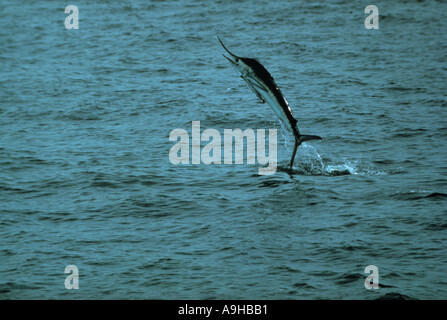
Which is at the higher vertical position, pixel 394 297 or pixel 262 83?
pixel 262 83

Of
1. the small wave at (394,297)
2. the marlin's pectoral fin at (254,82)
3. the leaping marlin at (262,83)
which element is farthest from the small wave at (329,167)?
the small wave at (394,297)

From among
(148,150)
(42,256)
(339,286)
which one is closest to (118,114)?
(148,150)

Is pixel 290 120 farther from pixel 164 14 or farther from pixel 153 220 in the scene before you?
pixel 164 14

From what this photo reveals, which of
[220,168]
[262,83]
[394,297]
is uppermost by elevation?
[262,83]

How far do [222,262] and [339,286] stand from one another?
2.28 m

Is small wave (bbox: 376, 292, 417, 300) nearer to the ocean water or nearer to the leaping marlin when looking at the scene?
the ocean water

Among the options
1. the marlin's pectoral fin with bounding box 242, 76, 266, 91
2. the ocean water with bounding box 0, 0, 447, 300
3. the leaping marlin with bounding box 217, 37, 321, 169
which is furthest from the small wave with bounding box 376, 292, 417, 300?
the marlin's pectoral fin with bounding box 242, 76, 266, 91

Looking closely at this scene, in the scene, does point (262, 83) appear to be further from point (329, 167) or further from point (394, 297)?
point (329, 167)

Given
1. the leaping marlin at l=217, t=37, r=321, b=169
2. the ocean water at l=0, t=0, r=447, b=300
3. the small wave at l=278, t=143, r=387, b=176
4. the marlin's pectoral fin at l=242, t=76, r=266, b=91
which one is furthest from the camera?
the small wave at l=278, t=143, r=387, b=176

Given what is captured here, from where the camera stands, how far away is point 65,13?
139ft

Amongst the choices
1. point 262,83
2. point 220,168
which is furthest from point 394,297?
point 220,168

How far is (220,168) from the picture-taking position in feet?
62.5

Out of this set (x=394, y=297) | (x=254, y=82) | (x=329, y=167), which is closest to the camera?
(x=394, y=297)

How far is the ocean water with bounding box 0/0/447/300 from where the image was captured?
41.9 feet
